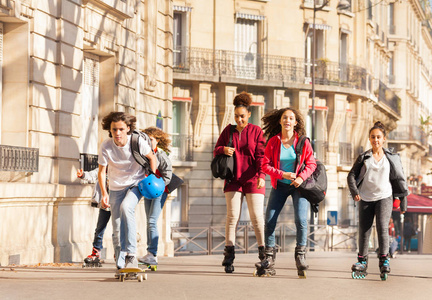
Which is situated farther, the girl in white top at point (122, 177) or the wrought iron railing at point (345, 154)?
the wrought iron railing at point (345, 154)

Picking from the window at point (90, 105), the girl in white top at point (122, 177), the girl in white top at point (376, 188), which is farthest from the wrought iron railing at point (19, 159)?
the girl in white top at point (376, 188)

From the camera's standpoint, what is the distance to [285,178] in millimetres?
10148

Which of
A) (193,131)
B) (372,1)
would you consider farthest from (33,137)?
(372,1)

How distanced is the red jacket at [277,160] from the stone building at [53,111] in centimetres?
354

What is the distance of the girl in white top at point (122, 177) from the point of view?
30.2 feet

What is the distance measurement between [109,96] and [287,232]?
22059mm

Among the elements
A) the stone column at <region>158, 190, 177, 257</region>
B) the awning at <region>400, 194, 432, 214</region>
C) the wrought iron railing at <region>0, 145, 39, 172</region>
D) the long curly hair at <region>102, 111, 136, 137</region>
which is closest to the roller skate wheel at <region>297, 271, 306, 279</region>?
the long curly hair at <region>102, 111, 136, 137</region>

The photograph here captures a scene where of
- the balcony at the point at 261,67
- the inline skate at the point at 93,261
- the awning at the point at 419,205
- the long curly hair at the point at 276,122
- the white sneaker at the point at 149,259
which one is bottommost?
the inline skate at the point at 93,261

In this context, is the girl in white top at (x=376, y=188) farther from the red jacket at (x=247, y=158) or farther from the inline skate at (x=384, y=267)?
the red jacket at (x=247, y=158)

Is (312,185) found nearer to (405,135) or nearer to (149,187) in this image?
(149,187)

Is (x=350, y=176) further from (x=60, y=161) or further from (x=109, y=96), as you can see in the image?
(x=109, y=96)

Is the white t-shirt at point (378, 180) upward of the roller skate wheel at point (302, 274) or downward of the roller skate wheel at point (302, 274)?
upward

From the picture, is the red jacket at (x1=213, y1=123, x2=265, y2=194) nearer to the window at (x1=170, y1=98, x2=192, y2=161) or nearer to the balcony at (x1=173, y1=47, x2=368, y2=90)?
the window at (x1=170, y1=98, x2=192, y2=161)

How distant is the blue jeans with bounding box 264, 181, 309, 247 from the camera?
1016 cm
